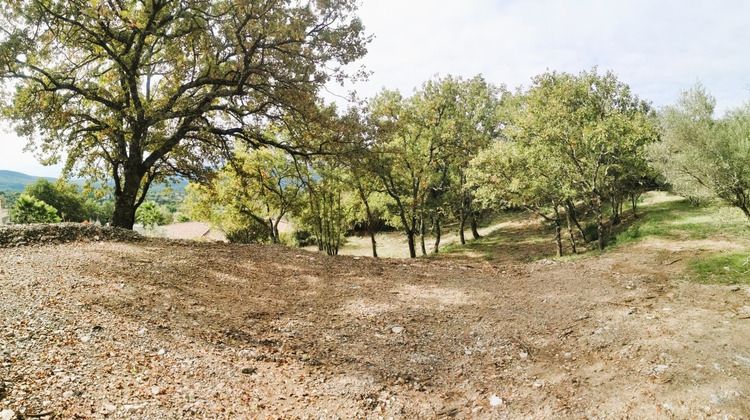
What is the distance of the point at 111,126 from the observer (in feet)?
45.4

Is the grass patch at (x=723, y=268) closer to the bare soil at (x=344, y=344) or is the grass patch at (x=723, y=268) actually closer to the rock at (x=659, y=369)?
the bare soil at (x=344, y=344)

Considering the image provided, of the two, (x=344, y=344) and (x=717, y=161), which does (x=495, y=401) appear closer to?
(x=344, y=344)

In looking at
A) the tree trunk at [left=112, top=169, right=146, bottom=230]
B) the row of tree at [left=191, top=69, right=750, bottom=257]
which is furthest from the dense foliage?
the tree trunk at [left=112, top=169, right=146, bottom=230]

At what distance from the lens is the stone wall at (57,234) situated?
9398 mm

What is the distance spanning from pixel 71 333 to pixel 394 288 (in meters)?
6.34

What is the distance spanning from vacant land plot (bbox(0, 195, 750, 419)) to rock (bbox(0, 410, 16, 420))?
3.0 inches

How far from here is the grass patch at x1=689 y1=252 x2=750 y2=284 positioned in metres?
8.54

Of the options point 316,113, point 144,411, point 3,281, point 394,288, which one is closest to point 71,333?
point 144,411

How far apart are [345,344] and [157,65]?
13.8 metres

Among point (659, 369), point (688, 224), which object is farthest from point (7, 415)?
point (688, 224)

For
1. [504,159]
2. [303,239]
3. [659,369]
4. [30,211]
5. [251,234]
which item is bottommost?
[659,369]

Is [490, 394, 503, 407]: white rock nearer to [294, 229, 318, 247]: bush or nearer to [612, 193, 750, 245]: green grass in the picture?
[612, 193, 750, 245]: green grass

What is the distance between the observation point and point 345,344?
625 cm

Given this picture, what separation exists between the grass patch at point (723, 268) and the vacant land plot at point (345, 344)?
52cm
